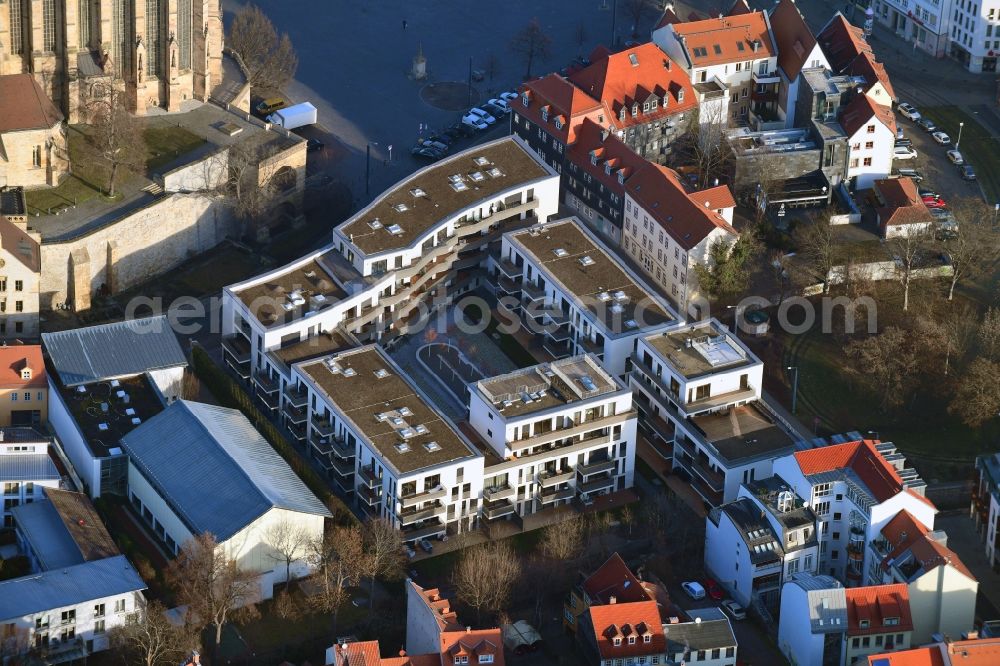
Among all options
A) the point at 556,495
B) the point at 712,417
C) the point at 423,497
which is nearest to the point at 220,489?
the point at 423,497

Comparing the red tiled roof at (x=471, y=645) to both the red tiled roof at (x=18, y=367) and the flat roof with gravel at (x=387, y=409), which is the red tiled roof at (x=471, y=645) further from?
the red tiled roof at (x=18, y=367)

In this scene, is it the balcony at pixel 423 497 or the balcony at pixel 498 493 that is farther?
the balcony at pixel 498 493

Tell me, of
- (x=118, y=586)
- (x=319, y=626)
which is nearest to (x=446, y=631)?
(x=319, y=626)

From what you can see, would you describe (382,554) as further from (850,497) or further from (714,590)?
(850,497)

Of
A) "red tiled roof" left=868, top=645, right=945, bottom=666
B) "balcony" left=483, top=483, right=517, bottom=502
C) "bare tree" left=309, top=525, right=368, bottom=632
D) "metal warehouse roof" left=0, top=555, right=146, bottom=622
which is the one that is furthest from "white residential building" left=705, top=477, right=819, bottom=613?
"metal warehouse roof" left=0, top=555, right=146, bottom=622

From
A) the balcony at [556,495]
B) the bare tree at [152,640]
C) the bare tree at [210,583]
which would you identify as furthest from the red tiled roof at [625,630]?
the bare tree at [152,640]

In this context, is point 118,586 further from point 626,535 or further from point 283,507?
point 626,535
